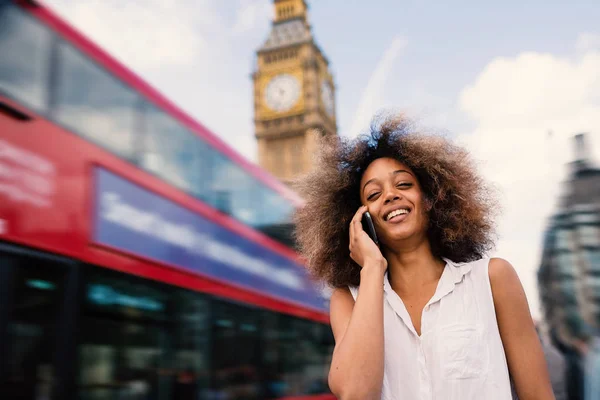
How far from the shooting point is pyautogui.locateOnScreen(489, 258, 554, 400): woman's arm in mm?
1310

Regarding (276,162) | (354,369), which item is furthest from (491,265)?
(276,162)

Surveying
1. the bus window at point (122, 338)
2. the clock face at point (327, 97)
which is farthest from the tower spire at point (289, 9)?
the bus window at point (122, 338)

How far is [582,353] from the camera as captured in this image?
453 cm

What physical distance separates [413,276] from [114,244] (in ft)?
11.1

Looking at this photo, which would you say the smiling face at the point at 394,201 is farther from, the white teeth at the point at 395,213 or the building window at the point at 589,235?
the building window at the point at 589,235

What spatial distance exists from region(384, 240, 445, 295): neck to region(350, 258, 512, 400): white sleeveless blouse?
8 centimetres

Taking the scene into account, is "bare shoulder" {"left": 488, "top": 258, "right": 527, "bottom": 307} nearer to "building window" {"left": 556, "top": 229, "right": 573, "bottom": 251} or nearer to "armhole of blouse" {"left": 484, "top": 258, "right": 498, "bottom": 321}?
"armhole of blouse" {"left": 484, "top": 258, "right": 498, "bottom": 321}

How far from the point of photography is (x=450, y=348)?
1299 mm

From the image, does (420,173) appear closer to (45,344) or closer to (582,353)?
(45,344)

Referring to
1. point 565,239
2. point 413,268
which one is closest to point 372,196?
point 413,268

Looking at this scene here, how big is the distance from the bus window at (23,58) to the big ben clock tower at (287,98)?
179ft

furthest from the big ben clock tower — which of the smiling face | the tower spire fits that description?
the smiling face

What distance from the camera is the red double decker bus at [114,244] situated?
12.3ft

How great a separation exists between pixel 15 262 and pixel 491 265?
3098mm
